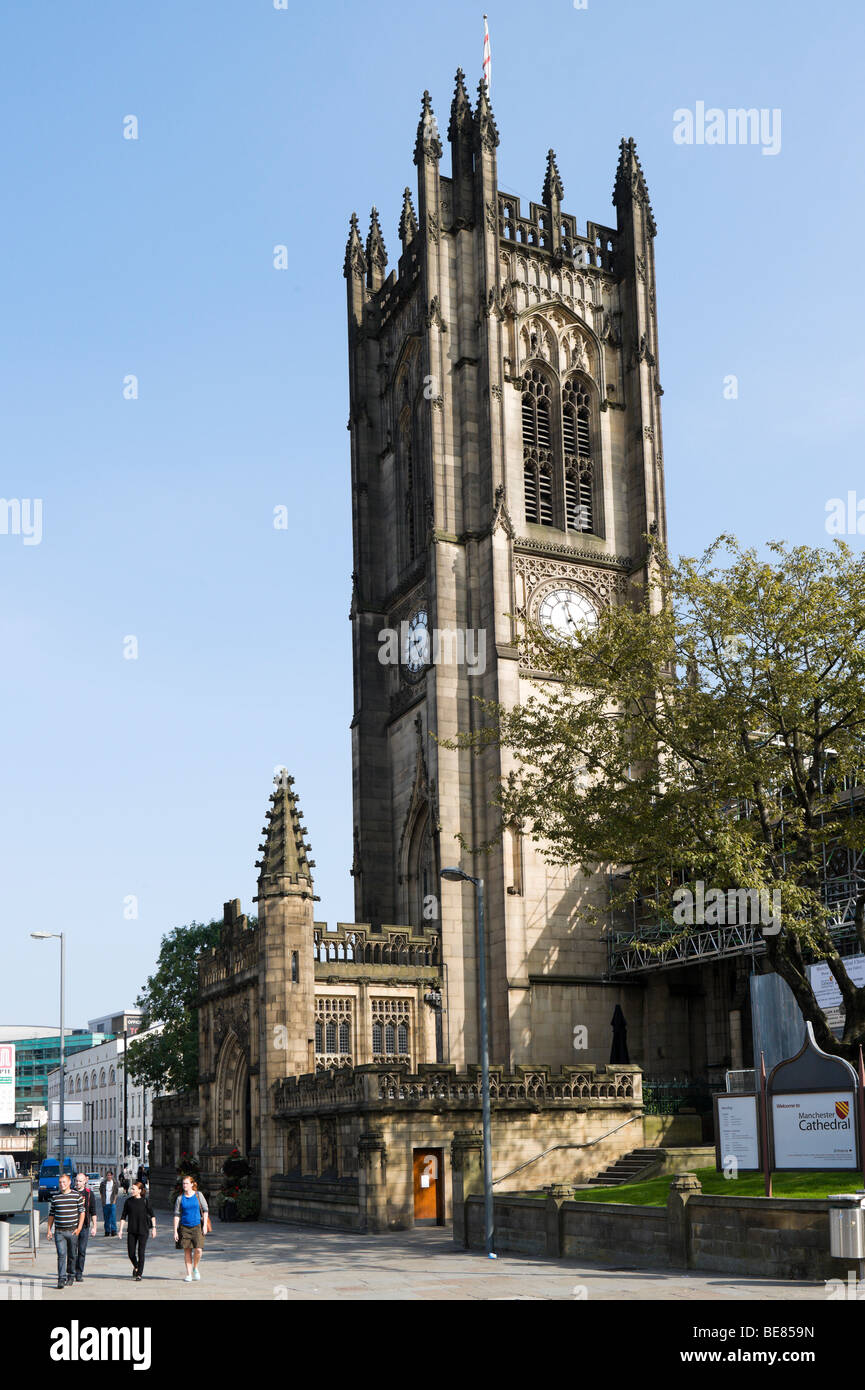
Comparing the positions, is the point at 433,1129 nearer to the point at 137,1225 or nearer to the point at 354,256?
the point at 137,1225

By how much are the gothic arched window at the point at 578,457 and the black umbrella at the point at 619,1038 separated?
20.1 m

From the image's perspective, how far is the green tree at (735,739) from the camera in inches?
1138

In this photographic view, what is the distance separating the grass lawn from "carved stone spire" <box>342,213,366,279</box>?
48609 millimetres

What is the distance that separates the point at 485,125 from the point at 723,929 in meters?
34.7

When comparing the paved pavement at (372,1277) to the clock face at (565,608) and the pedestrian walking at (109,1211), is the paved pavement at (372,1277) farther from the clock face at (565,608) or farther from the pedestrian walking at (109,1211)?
the clock face at (565,608)

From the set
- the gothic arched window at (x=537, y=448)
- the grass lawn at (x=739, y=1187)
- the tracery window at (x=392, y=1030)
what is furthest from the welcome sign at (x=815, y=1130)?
Answer: the gothic arched window at (x=537, y=448)

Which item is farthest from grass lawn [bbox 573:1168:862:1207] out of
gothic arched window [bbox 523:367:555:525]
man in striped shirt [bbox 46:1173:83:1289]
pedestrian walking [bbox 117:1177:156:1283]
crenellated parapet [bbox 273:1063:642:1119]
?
gothic arched window [bbox 523:367:555:525]

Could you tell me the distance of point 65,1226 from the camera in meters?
23.9

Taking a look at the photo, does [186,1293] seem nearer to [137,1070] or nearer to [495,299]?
[495,299]

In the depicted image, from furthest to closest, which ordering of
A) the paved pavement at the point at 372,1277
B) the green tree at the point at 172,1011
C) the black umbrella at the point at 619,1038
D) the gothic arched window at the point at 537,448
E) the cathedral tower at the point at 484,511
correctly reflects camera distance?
the green tree at the point at 172,1011, the gothic arched window at the point at 537,448, the cathedral tower at the point at 484,511, the black umbrella at the point at 619,1038, the paved pavement at the point at 372,1277

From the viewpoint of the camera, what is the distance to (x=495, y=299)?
58969mm

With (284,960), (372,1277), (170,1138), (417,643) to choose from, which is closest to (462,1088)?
(284,960)

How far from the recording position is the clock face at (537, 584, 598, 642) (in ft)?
190
